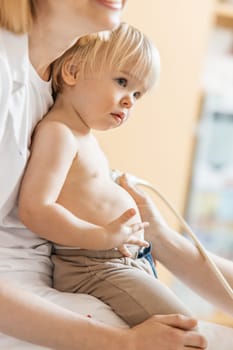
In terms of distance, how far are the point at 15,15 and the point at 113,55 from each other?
142 mm

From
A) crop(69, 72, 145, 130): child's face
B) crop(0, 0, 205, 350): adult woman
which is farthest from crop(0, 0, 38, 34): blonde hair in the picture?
crop(69, 72, 145, 130): child's face

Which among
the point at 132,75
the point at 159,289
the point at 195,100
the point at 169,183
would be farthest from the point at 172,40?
the point at 159,289

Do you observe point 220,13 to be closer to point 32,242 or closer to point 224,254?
point 224,254

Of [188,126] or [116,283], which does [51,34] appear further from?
[188,126]

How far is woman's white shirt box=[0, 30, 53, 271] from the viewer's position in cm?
80

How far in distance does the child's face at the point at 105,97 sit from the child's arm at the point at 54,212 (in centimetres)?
8

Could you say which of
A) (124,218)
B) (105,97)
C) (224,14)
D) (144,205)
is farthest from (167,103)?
(124,218)

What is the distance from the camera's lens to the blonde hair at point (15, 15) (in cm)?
81

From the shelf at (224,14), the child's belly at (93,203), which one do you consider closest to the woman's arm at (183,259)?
the child's belly at (93,203)

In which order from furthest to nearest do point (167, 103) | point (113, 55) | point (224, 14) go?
point (224, 14) → point (167, 103) → point (113, 55)

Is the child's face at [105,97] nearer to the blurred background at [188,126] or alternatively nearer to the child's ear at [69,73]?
the child's ear at [69,73]

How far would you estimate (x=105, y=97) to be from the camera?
88cm

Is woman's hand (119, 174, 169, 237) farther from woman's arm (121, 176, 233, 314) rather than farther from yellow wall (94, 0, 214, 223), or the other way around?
yellow wall (94, 0, 214, 223)

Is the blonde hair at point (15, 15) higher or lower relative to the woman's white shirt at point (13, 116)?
higher
